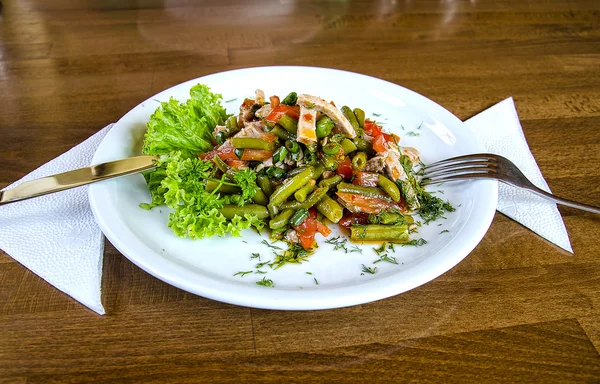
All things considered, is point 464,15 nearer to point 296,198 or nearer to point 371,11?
point 371,11

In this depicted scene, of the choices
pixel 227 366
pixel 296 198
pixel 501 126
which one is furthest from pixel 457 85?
pixel 227 366

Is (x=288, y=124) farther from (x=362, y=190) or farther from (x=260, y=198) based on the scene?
(x=362, y=190)

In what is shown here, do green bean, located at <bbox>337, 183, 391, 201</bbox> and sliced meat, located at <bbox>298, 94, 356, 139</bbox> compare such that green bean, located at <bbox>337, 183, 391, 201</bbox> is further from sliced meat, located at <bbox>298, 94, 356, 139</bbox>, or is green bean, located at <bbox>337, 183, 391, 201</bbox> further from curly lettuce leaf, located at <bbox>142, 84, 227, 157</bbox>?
curly lettuce leaf, located at <bbox>142, 84, 227, 157</bbox>

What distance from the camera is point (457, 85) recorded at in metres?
4.46

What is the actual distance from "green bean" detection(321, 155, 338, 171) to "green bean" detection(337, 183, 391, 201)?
0.37 feet

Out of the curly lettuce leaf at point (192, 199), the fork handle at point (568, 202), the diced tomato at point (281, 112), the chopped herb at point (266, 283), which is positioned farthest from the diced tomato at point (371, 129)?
the chopped herb at point (266, 283)

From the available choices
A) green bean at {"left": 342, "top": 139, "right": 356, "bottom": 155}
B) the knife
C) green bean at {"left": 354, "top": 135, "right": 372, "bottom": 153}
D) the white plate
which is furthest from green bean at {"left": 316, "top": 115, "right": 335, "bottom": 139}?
the knife

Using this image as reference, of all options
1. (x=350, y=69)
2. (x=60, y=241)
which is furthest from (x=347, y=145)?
(x=350, y=69)

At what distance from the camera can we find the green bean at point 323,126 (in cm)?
292

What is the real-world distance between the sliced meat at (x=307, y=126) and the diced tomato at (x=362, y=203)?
333mm

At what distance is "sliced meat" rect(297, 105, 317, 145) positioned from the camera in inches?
112

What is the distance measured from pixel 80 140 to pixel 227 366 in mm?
2159

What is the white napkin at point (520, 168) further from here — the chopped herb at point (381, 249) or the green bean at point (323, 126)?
the green bean at point (323, 126)

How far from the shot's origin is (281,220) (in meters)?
2.76
